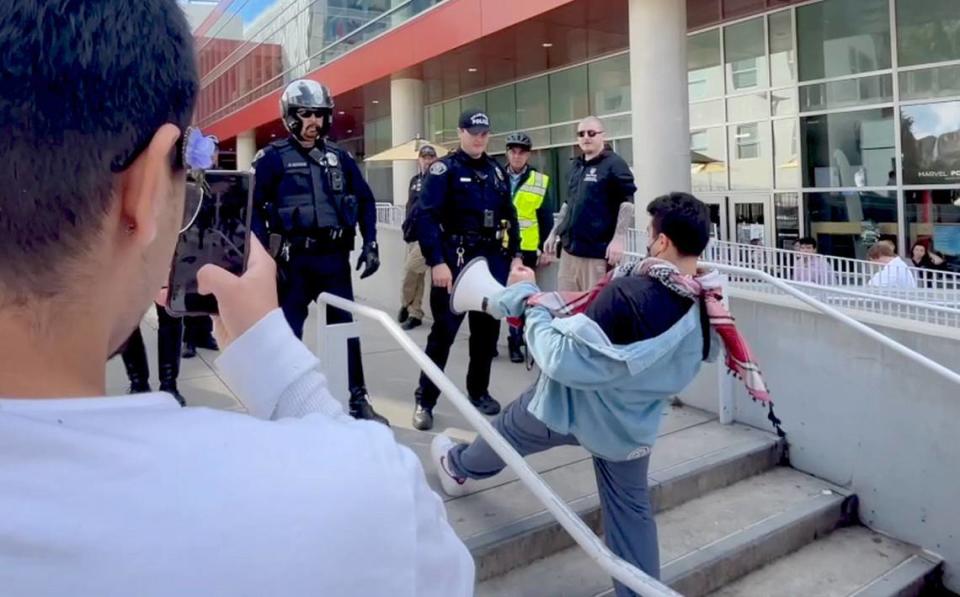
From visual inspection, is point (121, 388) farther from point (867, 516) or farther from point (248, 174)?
point (867, 516)

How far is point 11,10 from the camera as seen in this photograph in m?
0.60

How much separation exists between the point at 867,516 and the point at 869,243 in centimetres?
816

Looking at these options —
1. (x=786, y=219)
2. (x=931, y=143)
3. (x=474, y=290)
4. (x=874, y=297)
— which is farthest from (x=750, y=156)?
(x=474, y=290)

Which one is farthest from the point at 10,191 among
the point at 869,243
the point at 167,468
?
the point at 869,243

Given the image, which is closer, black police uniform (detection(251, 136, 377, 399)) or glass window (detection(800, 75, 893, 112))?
black police uniform (detection(251, 136, 377, 399))

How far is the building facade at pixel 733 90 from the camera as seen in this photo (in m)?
10.4

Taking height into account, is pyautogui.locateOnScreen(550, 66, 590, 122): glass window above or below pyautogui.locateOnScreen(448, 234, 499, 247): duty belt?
above

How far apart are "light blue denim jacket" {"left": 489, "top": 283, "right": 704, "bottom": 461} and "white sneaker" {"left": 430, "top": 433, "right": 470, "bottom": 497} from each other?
789mm

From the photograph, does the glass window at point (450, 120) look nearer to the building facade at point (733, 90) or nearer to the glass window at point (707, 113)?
the building facade at point (733, 90)

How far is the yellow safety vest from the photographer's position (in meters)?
6.75

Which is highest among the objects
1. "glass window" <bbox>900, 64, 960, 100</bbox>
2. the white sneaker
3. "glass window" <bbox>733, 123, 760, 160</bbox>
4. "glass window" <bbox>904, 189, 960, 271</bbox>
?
"glass window" <bbox>900, 64, 960, 100</bbox>

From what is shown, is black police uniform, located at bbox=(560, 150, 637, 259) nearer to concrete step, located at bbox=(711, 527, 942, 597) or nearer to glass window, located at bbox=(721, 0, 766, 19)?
concrete step, located at bbox=(711, 527, 942, 597)

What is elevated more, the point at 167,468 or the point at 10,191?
the point at 10,191

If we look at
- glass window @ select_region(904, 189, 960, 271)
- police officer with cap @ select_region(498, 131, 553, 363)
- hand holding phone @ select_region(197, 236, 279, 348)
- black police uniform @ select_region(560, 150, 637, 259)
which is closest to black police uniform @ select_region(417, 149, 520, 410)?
black police uniform @ select_region(560, 150, 637, 259)
